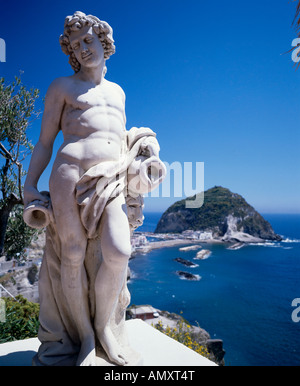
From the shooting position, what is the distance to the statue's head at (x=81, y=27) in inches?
107

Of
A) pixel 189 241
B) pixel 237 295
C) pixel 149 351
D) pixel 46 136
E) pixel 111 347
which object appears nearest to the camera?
pixel 111 347

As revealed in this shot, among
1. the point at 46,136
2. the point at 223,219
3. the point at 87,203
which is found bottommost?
the point at 223,219

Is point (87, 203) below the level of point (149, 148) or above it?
below

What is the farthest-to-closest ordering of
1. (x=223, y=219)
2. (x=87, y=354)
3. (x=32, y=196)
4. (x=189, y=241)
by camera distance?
(x=223, y=219) < (x=189, y=241) < (x=32, y=196) < (x=87, y=354)

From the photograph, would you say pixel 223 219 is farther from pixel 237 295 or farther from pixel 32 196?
pixel 32 196

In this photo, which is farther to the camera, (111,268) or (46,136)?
(46,136)

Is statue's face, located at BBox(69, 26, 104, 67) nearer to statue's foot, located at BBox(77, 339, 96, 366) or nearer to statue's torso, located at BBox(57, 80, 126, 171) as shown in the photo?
statue's torso, located at BBox(57, 80, 126, 171)

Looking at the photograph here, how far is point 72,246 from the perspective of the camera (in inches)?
101

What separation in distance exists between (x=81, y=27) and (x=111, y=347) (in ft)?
9.70

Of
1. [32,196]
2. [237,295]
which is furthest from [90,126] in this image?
[237,295]

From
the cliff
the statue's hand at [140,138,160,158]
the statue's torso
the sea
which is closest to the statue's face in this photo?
the statue's torso
